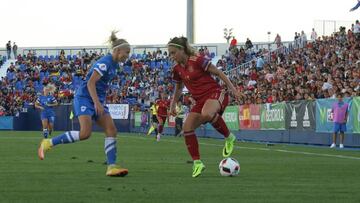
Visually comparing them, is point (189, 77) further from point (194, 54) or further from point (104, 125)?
point (104, 125)

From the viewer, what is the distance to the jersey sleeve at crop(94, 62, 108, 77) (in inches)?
451

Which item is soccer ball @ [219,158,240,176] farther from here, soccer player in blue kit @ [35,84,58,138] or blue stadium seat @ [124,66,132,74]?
blue stadium seat @ [124,66,132,74]

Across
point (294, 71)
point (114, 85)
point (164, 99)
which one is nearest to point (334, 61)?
point (294, 71)

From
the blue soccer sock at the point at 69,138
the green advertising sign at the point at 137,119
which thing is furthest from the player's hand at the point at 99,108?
the green advertising sign at the point at 137,119

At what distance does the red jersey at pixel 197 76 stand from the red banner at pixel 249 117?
21.2 m

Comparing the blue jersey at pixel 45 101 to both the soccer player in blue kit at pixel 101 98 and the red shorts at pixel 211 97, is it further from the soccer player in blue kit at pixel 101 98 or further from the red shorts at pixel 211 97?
the soccer player in blue kit at pixel 101 98

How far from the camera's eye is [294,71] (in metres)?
35.3

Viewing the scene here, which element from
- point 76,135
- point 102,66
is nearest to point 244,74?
point 76,135

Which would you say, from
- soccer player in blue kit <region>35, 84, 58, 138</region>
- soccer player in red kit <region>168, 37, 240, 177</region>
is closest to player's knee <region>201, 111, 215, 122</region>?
soccer player in red kit <region>168, 37, 240, 177</region>

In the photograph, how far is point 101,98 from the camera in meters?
11.8

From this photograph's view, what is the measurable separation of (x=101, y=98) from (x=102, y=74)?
451 mm

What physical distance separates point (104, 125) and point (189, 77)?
66.3 inches

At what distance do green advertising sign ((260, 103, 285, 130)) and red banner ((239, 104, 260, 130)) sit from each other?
1.80ft

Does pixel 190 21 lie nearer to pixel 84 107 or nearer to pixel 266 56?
pixel 266 56
